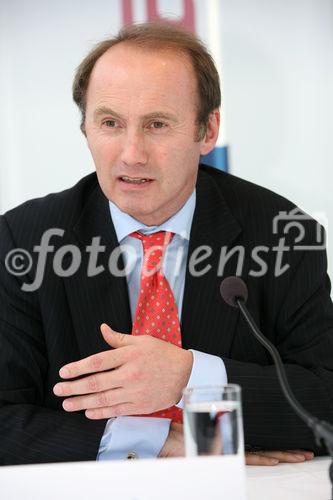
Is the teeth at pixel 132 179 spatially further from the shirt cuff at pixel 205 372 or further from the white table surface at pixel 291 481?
the white table surface at pixel 291 481

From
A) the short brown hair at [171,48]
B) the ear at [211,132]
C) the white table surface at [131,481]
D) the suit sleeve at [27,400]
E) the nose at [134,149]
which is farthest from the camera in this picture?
the ear at [211,132]

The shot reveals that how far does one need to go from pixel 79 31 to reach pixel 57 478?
3.05 meters

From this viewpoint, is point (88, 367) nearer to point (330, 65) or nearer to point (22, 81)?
point (22, 81)

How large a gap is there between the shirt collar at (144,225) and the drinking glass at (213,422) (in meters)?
0.96

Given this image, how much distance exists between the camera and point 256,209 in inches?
87.7

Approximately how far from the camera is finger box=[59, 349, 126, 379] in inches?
65.7

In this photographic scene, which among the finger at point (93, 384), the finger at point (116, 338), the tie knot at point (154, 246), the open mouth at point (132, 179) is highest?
the open mouth at point (132, 179)

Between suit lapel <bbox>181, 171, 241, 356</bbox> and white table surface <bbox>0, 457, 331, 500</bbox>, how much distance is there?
896 mm

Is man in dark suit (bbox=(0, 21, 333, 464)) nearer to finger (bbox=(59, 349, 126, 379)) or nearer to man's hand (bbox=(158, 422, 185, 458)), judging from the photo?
man's hand (bbox=(158, 422, 185, 458))

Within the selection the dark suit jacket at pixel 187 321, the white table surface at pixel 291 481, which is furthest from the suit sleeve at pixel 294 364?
the white table surface at pixel 291 481

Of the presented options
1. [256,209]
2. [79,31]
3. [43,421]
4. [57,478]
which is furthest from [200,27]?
[57,478]

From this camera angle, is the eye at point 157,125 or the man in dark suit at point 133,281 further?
the eye at point 157,125

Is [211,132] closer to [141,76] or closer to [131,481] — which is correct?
[141,76]

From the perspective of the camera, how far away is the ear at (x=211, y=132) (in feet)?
7.36
